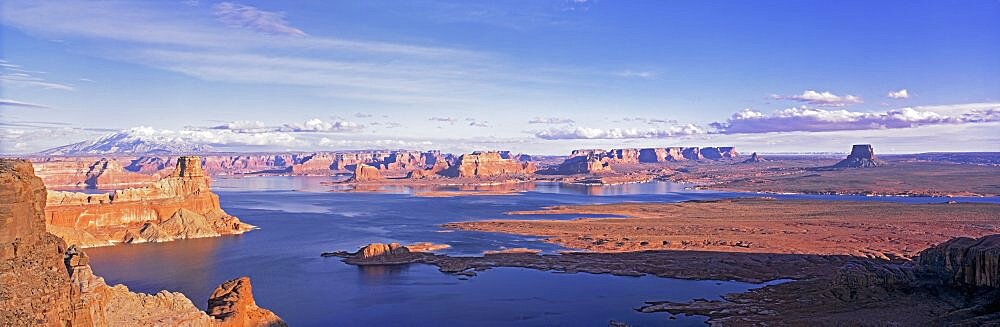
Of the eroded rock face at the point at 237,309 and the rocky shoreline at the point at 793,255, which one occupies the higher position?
the eroded rock face at the point at 237,309

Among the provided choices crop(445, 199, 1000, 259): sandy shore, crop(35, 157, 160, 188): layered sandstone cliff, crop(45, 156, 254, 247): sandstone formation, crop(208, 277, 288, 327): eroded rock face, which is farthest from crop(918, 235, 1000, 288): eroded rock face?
crop(35, 157, 160, 188): layered sandstone cliff

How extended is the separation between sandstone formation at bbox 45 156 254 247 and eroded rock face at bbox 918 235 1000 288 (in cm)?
7432

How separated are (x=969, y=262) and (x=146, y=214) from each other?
8113 centimetres

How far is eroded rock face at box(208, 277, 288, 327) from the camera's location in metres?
32.6

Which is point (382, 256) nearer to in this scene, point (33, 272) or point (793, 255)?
point (793, 255)

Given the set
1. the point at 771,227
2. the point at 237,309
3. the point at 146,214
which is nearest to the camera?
the point at 237,309

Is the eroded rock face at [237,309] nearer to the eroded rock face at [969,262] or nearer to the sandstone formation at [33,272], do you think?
the sandstone formation at [33,272]

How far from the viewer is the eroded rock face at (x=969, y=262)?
120 ft

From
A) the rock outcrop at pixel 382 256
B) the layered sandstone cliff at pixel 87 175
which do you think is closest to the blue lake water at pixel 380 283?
the rock outcrop at pixel 382 256

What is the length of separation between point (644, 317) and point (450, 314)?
12.6 meters

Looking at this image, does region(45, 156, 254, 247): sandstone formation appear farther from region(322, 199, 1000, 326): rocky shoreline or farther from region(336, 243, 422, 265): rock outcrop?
region(336, 243, 422, 265): rock outcrop

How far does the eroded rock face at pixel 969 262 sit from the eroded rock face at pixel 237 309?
35960mm

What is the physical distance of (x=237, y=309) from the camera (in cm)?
3325

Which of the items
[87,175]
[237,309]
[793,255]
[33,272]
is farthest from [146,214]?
[87,175]
